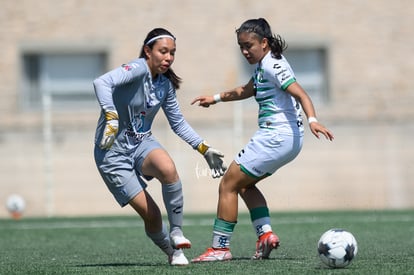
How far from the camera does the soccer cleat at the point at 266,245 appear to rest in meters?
8.48

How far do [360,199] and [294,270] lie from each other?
1368 centimetres

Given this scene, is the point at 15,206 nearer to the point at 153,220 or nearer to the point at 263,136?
the point at 153,220

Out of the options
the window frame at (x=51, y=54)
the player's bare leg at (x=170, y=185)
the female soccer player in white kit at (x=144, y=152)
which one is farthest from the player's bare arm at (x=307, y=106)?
the window frame at (x=51, y=54)

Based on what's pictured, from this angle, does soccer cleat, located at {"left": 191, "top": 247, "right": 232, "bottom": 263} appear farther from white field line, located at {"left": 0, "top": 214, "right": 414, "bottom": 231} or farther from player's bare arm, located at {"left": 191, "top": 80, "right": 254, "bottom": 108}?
white field line, located at {"left": 0, "top": 214, "right": 414, "bottom": 231}

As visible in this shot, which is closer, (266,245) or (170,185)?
(170,185)

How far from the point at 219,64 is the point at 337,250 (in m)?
15.3

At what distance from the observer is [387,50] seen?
74.5ft

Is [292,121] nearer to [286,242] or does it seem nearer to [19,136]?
[286,242]

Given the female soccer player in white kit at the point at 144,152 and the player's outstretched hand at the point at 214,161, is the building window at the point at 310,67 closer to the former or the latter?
the player's outstretched hand at the point at 214,161

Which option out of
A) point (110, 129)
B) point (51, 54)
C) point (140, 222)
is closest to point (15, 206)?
point (140, 222)

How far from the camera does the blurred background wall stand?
2134 cm

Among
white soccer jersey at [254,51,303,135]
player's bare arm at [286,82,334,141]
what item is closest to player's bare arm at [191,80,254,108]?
white soccer jersey at [254,51,303,135]

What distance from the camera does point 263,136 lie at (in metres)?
8.41

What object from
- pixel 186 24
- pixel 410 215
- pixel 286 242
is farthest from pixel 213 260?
pixel 186 24
